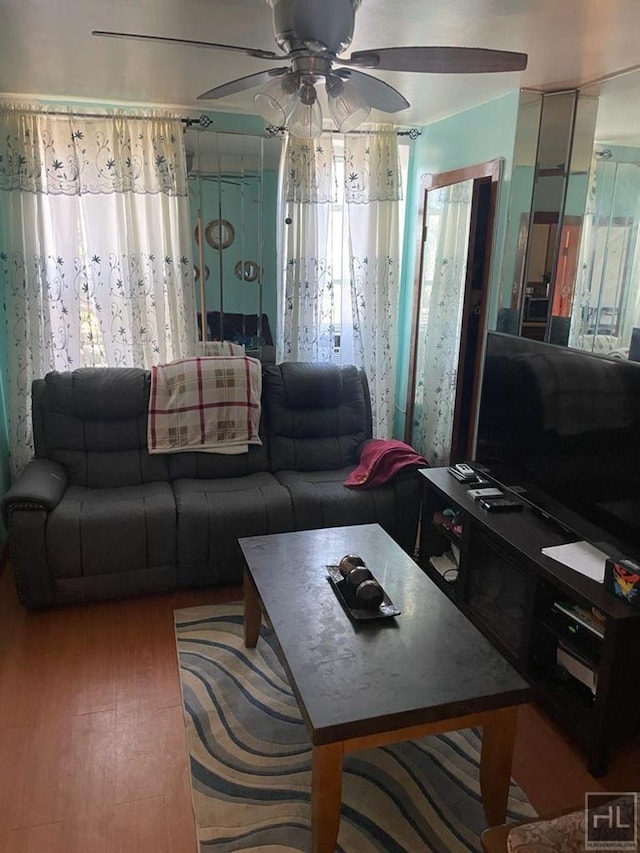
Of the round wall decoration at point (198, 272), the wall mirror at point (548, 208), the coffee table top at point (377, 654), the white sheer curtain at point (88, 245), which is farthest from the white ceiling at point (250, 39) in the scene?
the coffee table top at point (377, 654)

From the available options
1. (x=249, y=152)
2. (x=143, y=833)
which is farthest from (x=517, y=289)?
(x=143, y=833)

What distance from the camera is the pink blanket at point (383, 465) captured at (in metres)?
3.17

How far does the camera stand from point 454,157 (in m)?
3.53

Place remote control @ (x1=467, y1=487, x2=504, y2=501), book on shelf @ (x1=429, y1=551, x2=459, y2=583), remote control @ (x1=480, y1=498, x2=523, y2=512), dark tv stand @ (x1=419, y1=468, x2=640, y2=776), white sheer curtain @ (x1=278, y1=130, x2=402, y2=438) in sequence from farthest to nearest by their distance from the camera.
Result: 1. white sheer curtain @ (x1=278, y1=130, x2=402, y2=438)
2. book on shelf @ (x1=429, y1=551, x2=459, y2=583)
3. remote control @ (x1=467, y1=487, x2=504, y2=501)
4. remote control @ (x1=480, y1=498, x2=523, y2=512)
5. dark tv stand @ (x1=419, y1=468, x2=640, y2=776)

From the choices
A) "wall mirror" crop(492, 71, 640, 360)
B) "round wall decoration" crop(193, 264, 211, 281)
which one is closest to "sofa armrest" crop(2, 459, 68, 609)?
"round wall decoration" crop(193, 264, 211, 281)

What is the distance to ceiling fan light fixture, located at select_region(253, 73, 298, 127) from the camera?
1.69 m

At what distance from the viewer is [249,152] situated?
3.71 m

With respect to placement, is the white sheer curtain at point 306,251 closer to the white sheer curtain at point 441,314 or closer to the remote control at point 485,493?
the white sheer curtain at point 441,314

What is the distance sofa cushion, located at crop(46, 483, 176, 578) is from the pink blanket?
0.94m

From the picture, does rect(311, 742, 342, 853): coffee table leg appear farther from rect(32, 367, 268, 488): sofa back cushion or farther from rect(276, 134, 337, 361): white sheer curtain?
rect(276, 134, 337, 361): white sheer curtain

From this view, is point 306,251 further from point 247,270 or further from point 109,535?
point 109,535

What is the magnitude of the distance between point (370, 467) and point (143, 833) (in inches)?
74.2

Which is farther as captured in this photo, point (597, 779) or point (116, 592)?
point (116, 592)

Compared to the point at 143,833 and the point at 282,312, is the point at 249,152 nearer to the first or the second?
the point at 282,312
